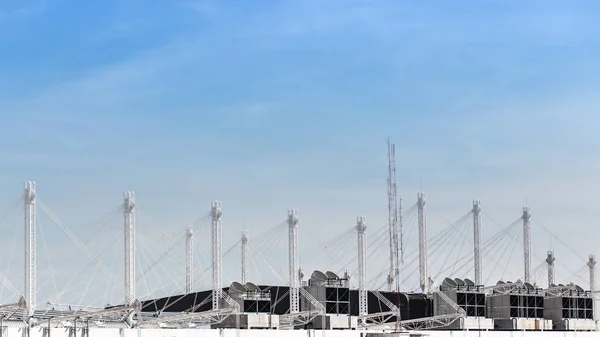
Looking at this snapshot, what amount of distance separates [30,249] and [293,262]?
34681 mm

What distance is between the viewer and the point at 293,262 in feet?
387

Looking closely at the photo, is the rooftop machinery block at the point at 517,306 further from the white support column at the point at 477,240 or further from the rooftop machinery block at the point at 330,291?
the rooftop machinery block at the point at 330,291

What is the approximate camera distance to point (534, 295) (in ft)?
489

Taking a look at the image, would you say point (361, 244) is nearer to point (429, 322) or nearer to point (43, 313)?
point (429, 322)

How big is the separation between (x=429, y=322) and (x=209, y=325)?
37304 mm

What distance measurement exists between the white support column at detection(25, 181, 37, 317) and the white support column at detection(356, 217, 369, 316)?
4343 centimetres

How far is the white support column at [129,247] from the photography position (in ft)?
313

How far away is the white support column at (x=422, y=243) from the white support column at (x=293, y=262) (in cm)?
2733

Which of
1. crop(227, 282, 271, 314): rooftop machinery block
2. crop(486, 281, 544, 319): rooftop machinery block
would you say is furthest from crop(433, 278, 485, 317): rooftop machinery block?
crop(227, 282, 271, 314): rooftop machinery block

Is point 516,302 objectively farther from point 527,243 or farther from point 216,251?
point 216,251

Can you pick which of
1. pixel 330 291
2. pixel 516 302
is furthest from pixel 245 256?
pixel 516 302

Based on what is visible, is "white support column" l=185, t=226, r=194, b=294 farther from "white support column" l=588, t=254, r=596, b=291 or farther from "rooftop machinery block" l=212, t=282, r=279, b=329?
"white support column" l=588, t=254, r=596, b=291

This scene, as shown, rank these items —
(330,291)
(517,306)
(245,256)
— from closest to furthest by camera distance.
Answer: (330,291)
(245,256)
(517,306)

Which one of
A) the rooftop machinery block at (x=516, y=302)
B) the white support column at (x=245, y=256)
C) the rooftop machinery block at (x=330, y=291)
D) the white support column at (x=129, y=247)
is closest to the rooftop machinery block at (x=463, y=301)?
the rooftop machinery block at (x=516, y=302)
